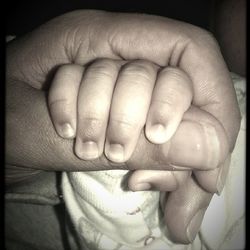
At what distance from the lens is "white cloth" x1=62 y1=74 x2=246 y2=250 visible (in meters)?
0.57

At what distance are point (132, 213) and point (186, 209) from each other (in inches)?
4.2

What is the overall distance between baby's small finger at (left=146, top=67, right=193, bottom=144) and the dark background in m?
0.92

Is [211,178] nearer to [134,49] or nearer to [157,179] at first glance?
[157,179]

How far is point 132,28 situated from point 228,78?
0.20 m

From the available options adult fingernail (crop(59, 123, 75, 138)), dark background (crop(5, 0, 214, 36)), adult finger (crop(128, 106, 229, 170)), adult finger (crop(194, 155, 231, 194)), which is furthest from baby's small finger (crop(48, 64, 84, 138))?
dark background (crop(5, 0, 214, 36))

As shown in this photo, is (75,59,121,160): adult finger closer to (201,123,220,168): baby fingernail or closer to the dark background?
(201,123,220,168): baby fingernail

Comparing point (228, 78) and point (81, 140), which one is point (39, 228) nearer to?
point (81, 140)

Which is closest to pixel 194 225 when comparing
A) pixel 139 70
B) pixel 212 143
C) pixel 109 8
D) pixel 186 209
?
pixel 186 209

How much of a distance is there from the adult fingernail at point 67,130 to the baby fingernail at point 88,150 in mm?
23

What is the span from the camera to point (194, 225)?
0.56 m

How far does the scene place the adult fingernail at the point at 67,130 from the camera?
0.45m

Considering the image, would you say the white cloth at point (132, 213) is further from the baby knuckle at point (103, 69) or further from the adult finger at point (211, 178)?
the baby knuckle at point (103, 69)

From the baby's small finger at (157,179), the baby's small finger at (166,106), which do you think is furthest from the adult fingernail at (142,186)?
the baby's small finger at (166,106)

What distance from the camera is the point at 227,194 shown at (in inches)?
24.0
